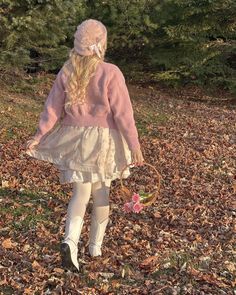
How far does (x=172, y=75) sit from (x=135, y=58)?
6.13 ft

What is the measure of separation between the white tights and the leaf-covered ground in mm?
445

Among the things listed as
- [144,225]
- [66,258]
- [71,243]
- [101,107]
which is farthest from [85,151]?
[144,225]

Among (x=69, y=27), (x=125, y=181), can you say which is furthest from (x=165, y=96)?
(x=125, y=181)

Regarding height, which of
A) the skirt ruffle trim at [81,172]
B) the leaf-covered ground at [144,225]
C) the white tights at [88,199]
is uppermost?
the skirt ruffle trim at [81,172]

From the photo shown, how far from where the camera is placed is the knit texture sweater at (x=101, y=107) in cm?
399

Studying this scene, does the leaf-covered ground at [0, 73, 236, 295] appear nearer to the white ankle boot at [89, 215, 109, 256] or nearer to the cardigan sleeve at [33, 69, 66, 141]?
the white ankle boot at [89, 215, 109, 256]

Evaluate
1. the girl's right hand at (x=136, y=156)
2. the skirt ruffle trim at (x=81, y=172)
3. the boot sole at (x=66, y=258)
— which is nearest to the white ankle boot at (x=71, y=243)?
the boot sole at (x=66, y=258)

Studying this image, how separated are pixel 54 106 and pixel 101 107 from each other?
1.08 ft

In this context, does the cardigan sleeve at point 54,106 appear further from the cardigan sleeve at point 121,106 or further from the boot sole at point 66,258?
the boot sole at point 66,258

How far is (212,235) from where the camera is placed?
5.35m

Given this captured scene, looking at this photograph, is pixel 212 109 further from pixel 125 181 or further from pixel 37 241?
pixel 37 241

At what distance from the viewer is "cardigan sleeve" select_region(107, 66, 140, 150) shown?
3988 millimetres

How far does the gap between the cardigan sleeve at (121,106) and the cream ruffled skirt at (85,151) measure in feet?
0.46

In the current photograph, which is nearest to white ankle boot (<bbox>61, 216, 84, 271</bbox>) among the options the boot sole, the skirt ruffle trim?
the boot sole
